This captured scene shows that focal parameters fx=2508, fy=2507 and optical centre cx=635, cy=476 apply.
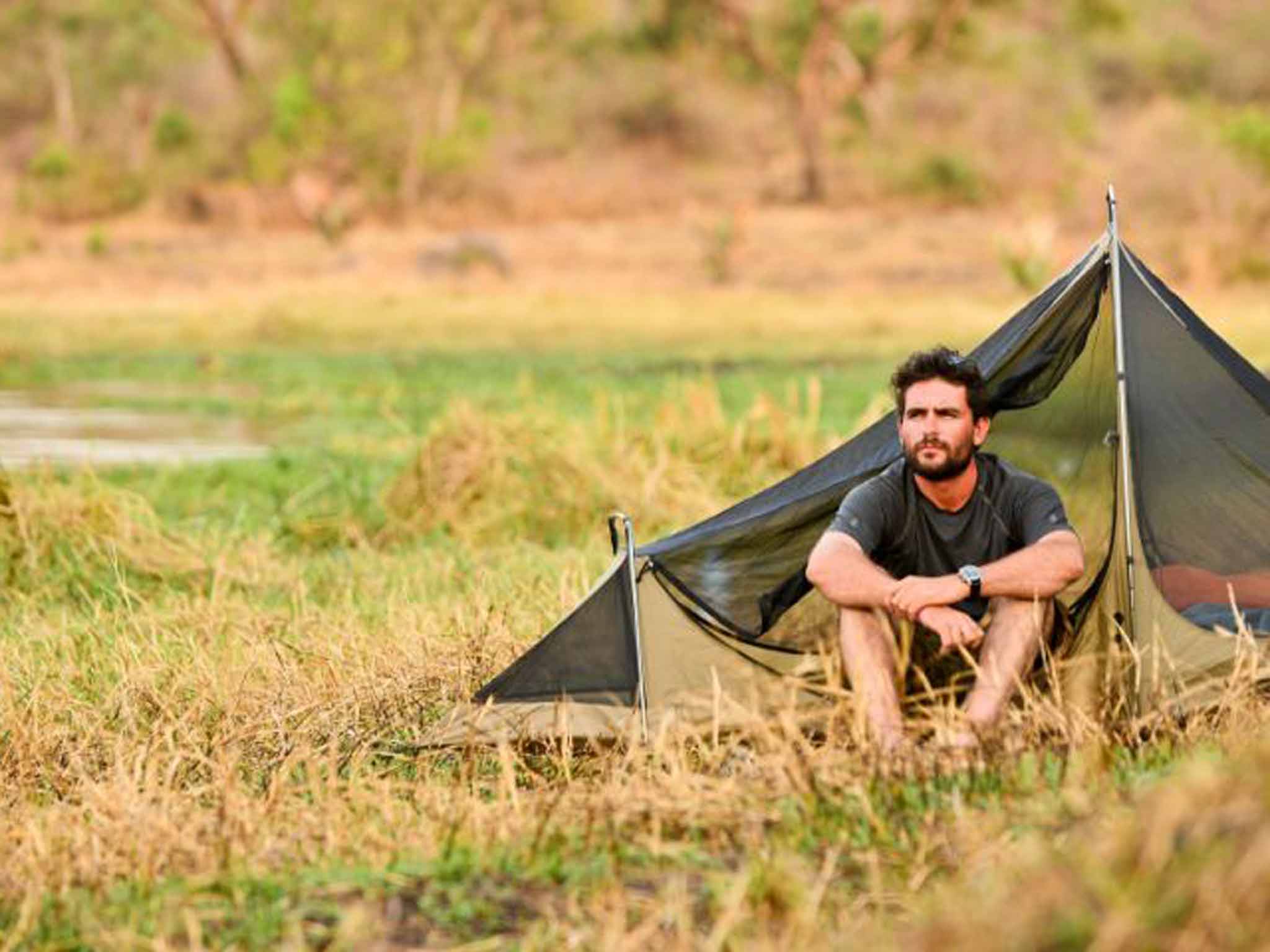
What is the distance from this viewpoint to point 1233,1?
173 feet

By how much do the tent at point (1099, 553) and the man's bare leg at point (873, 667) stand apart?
0.43 metres

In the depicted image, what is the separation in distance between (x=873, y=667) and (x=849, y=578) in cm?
24

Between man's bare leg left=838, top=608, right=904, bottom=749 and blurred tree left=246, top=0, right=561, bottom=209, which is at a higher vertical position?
blurred tree left=246, top=0, right=561, bottom=209

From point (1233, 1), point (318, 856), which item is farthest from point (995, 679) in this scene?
point (1233, 1)

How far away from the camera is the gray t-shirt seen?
20.1 feet

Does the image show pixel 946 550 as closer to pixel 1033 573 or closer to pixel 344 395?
pixel 1033 573

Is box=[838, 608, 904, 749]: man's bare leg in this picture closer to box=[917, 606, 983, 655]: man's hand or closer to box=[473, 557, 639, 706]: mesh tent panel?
box=[917, 606, 983, 655]: man's hand

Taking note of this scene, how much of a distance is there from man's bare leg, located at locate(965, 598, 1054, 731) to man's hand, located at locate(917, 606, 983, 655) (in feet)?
0.21

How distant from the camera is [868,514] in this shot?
6.14m

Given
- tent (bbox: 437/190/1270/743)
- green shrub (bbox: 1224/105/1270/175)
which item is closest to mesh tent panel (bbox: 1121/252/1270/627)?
tent (bbox: 437/190/1270/743)

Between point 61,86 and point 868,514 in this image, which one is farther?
point 61,86

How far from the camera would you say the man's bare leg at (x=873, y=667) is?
561 cm

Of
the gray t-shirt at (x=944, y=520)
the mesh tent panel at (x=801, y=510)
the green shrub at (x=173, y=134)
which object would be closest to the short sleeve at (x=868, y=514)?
the gray t-shirt at (x=944, y=520)

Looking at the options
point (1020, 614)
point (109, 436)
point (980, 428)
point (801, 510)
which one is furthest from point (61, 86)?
point (1020, 614)
